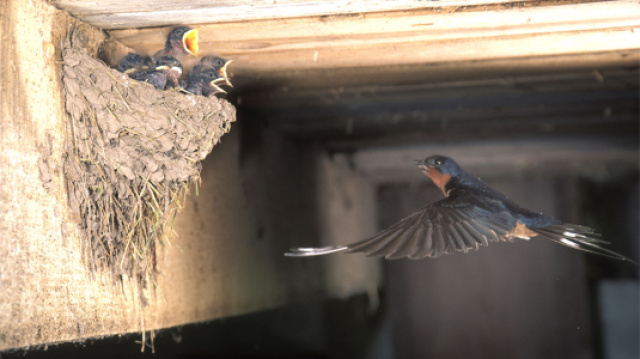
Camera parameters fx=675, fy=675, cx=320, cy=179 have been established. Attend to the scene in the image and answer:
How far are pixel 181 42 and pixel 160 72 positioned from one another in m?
0.20

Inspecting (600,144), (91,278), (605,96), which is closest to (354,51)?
(91,278)

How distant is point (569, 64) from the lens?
12.9ft

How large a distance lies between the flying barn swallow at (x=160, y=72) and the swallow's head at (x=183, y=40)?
0.07m

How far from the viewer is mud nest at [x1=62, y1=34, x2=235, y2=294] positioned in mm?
2602

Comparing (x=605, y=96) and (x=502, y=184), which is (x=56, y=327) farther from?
(x=502, y=184)

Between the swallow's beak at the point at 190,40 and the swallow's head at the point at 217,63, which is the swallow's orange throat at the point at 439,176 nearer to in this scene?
the swallow's head at the point at 217,63

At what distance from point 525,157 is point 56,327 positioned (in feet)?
15.6

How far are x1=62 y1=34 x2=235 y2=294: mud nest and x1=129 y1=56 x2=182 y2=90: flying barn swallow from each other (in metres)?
0.07

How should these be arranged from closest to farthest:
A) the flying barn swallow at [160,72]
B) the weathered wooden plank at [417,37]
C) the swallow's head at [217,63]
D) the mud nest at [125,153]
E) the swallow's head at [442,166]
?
the mud nest at [125,153] → the weathered wooden plank at [417,37] → the flying barn swallow at [160,72] → the swallow's head at [217,63] → the swallow's head at [442,166]

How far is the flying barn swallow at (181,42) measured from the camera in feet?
9.50

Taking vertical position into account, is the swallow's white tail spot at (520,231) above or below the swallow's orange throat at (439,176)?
below

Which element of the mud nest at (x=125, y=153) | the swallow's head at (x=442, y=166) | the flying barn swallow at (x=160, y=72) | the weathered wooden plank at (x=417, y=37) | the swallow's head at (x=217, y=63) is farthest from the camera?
the swallow's head at (x=442, y=166)

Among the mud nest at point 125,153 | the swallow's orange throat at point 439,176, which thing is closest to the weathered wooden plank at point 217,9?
the mud nest at point 125,153

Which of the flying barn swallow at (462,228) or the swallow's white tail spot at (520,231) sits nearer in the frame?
the flying barn swallow at (462,228)
